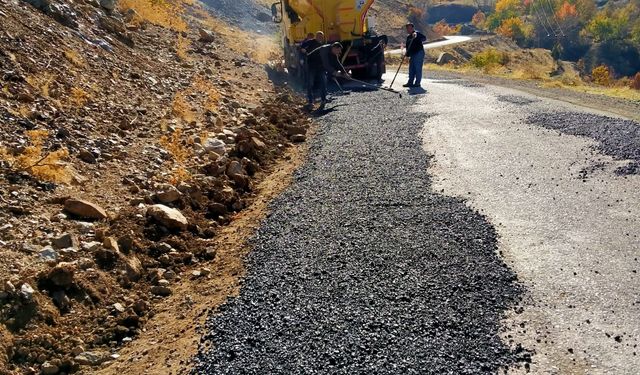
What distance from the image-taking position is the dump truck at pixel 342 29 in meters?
Answer: 17.8

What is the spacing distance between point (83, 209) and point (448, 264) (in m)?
3.89

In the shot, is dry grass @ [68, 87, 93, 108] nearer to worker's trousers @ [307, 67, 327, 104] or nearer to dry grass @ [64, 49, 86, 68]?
dry grass @ [64, 49, 86, 68]

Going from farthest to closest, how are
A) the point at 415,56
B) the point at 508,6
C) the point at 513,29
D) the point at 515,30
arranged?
the point at 508,6, the point at 513,29, the point at 515,30, the point at 415,56

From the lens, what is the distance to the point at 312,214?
717 cm

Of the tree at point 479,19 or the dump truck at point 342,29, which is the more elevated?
the tree at point 479,19

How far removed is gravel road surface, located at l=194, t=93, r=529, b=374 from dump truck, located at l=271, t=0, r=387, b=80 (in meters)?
10.3

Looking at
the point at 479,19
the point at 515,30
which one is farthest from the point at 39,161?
the point at 479,19

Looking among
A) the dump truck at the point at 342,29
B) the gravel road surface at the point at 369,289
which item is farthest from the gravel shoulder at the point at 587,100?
the gravel road surface at the point at 369,289

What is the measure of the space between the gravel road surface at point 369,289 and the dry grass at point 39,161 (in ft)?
7.93

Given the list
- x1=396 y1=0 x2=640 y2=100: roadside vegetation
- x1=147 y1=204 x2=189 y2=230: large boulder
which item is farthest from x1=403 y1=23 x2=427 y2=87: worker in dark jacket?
x1=396 y1=0 x2=640 y2=100: roadside vegetation

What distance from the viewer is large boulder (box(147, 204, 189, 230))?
6.61 m

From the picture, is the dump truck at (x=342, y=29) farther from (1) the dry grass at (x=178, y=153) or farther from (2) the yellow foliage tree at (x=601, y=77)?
(2) the yellow foliage tree at (x=601, y=77)

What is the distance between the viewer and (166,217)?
21.7 ft

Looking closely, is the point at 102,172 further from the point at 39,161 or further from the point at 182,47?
the point at 182,47
